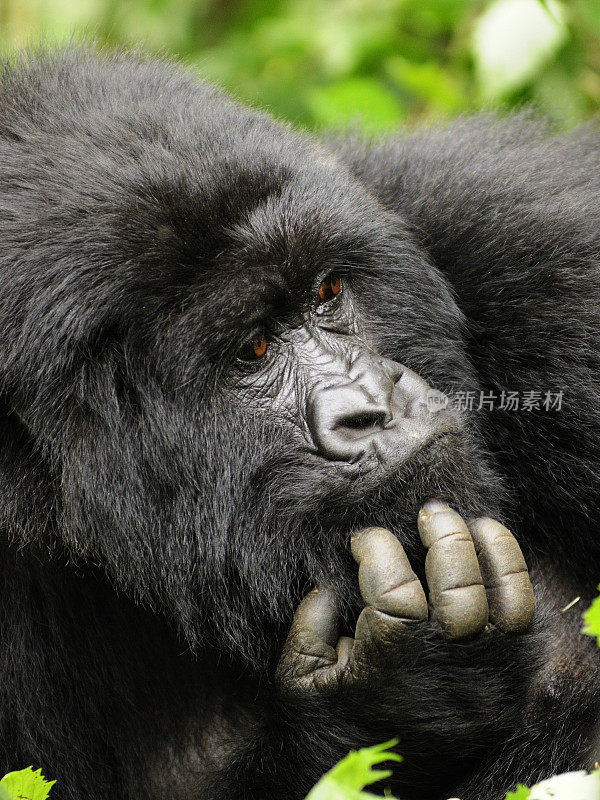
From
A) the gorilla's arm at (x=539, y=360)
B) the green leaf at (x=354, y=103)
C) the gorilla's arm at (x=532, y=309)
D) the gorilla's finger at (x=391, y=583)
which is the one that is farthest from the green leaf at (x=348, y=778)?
the green leaf at (x=354, y=103)

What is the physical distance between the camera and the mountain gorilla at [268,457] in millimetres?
2535

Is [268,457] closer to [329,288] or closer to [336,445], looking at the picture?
[336,445]

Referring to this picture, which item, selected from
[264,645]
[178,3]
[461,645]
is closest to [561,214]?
[461,645]

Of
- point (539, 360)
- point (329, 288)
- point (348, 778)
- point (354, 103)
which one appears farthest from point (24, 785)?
point (354, 103)

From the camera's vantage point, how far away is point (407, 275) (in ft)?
9.46

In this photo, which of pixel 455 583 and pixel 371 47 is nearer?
pixel 455 583

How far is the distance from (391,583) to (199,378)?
694 mm

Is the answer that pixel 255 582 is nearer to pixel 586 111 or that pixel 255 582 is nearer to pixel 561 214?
pixel 561 214

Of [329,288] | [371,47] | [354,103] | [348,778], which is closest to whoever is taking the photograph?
[348,778]

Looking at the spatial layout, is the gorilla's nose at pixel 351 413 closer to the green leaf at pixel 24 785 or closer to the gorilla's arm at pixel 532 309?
the gorilla's arm at pixel 532 309

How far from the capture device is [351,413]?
2.54m

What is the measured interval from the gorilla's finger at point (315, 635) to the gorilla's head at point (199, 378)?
0.19 ft

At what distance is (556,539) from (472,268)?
856 millimetres

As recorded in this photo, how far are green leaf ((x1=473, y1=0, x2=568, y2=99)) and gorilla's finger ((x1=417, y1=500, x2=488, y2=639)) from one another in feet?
10.1
